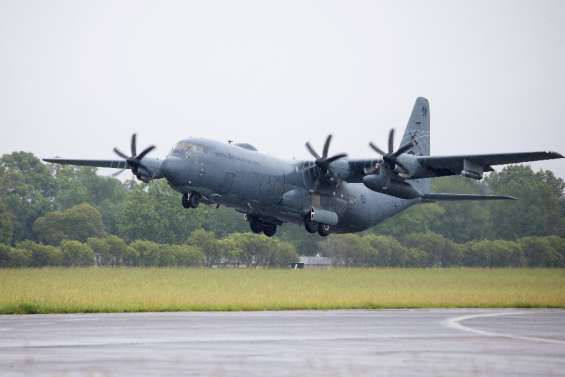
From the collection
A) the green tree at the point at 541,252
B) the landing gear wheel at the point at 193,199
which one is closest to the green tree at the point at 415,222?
the green tree at the point at 541,252

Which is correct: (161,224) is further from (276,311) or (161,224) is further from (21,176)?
(276,311)

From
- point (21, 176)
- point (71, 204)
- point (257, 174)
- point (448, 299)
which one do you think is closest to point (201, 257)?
point (257, 174)

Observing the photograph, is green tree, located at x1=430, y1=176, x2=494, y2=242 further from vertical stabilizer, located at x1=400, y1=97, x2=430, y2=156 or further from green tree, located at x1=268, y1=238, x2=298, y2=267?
green tree, located at x1=268, y1=238, x2=298, y2=267

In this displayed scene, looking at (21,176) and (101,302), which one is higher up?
(21,176)

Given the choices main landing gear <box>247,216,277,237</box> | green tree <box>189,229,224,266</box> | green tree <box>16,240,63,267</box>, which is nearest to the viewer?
main landing gear <box>247,216,277,237</box>

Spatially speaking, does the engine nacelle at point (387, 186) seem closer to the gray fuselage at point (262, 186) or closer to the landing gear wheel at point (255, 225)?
the gray fuselage at point (262, 186)

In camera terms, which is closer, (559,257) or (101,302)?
(101,302)

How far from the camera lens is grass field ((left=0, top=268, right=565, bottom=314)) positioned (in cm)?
3691

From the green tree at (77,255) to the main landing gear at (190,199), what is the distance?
68.8 ft

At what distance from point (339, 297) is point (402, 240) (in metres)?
21.8

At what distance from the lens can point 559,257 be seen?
56906 millimetres

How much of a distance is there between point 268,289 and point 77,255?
20.1 meters

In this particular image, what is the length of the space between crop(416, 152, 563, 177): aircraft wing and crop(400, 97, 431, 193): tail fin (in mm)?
9324

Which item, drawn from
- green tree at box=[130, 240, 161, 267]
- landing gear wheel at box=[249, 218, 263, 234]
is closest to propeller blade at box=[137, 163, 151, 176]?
landing gear wheel at box=[249, 218, 263, 234]
